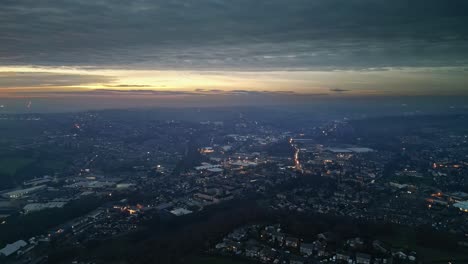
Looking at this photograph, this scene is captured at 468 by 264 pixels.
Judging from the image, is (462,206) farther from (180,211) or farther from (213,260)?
(180,211)

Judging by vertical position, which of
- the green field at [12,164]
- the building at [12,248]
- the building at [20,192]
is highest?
the green field at [12,164]

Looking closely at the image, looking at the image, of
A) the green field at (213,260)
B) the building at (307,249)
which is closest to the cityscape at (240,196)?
the building at (307,249)

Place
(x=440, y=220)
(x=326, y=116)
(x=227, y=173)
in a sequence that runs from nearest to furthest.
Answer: (x=440, y=220)
(x=227, y=173)
(x=326, y=116)

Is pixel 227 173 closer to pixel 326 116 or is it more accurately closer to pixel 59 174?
pixel 59 174

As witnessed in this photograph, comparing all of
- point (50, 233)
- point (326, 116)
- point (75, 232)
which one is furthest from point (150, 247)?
point (326, 116)

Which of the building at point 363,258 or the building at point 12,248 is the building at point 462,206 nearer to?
the building at point 363,258

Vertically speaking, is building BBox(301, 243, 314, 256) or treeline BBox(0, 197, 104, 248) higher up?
building BBox(301, 243, 314, 256)

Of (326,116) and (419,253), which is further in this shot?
(326,116)

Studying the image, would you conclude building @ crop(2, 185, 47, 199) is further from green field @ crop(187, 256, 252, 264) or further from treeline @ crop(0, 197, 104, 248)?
green field @ crop(187, 256, 252, 264)

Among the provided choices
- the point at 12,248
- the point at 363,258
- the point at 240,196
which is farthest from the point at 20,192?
the point at 363,258

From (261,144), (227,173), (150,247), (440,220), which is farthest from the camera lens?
(261,144)

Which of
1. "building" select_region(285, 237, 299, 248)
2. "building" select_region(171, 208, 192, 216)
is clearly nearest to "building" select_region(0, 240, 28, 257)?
"building" select_region(171, 208, 192, 216)
